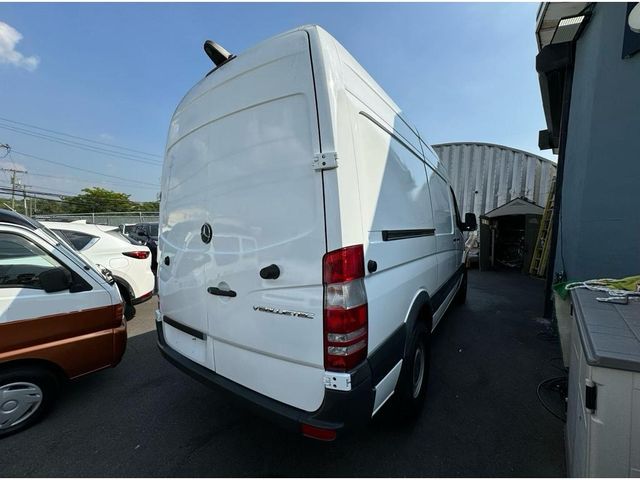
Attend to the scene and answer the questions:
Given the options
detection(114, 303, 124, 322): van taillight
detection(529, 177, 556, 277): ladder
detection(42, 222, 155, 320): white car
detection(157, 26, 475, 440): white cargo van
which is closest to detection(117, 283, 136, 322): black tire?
detection(42, 222, 155, 320): white car

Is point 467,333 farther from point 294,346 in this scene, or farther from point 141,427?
point 141,427

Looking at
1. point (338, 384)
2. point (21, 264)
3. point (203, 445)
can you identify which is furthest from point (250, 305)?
point (21, 264)

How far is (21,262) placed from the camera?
2682mm

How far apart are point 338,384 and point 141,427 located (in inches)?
73.8

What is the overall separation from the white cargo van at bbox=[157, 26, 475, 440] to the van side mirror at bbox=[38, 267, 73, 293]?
91cm

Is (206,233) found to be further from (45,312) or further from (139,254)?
(139,254)

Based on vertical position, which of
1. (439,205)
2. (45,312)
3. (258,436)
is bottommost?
(258,436)

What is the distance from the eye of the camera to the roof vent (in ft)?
6.82

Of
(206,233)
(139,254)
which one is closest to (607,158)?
(206,233)

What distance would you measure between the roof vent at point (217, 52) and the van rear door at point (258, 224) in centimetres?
14

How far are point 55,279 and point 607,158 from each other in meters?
5.87

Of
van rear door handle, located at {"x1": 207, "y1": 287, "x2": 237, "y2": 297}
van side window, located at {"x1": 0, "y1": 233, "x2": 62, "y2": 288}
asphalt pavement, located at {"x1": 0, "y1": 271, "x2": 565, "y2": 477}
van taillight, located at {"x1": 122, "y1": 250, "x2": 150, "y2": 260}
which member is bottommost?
asphalt pavement, located at {"x1": 0, "y1": 271, "x2": 565, "y2": 477}

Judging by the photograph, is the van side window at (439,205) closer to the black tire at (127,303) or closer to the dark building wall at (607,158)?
the dark building wall at (607,158)

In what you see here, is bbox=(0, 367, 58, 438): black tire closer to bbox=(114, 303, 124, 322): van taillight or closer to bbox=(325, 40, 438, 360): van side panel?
bbox=(114, 303, 124, 322): van taillight
